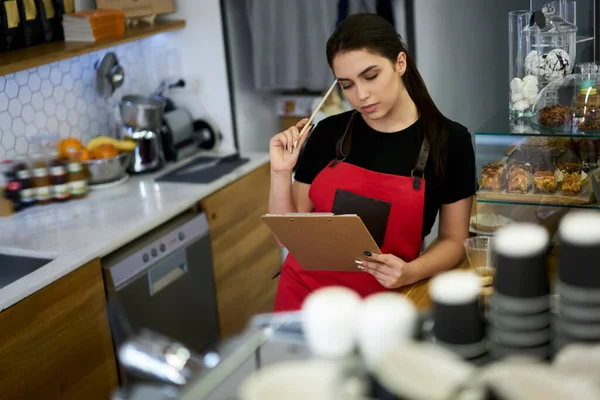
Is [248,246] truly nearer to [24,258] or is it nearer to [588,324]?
[24,258]

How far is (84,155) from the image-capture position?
10.3ft

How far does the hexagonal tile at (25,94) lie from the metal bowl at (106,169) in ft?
1.14

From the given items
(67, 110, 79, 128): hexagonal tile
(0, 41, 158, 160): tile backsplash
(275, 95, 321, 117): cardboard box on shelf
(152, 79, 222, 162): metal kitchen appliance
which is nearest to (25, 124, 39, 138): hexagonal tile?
(0, 41, 158, 160): tile backsplash

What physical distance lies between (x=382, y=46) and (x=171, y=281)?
1.39m

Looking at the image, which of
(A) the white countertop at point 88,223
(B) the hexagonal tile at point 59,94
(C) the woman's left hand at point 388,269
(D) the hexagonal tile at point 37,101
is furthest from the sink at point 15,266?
(C) the woman's left hand at point 388,269

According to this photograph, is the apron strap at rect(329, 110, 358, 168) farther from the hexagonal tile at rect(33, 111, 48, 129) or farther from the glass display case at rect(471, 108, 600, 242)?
the hexagonal tile at rect(33, 111, 48, 129)

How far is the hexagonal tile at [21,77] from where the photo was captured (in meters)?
3.06

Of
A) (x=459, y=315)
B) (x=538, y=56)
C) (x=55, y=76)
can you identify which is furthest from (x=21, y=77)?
(x=459, y=315)

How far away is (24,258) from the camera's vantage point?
257 cm

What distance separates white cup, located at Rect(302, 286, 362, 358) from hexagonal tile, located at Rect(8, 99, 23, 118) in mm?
2575

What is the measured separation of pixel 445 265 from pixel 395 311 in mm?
1289

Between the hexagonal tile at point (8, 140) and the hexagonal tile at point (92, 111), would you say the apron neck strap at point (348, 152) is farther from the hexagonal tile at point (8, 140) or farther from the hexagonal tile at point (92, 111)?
the hexagonal tile at point (92, 111)

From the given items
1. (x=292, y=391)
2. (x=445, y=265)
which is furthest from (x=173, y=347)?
(x=445, y=265)

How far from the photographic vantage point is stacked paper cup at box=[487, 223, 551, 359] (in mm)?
891
